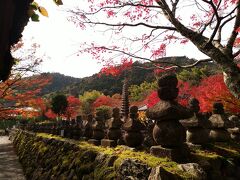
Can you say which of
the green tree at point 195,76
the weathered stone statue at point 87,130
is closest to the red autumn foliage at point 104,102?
the green tree at point 195,76

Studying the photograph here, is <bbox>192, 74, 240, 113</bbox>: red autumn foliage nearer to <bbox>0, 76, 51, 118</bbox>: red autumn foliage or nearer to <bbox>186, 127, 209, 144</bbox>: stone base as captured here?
<bbox>186, 127, 209, 144</bbox>: stone base

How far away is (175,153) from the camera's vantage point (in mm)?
4477

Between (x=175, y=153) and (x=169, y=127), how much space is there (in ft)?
1.48

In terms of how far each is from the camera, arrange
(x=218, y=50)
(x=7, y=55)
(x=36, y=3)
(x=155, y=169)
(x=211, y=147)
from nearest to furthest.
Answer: (x=7, y=55)
(x=36, y=3)
(x=155, y=169)
(x=211, y=147)
(x=218, y=50)

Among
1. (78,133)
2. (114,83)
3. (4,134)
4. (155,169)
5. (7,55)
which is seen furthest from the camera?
(114,83)

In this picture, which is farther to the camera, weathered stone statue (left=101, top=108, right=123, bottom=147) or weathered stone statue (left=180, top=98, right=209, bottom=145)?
weathered stone statue (left=101, top=108, right=123, bottom=147)

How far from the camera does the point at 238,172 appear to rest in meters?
5.51

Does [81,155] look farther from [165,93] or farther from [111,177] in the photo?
[165,93]

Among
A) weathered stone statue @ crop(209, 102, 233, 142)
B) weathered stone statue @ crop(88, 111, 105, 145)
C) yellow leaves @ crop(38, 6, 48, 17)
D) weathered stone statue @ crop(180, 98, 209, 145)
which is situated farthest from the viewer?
weathered stone statue @ crop(88, 111, 105, 145)

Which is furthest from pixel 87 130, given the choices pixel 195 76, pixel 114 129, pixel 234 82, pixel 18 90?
pixel 195 76

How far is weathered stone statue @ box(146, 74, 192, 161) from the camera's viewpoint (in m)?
4.48

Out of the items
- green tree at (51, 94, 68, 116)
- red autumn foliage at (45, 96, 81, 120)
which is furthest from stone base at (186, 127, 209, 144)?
red autumn foliage at (45, 96, 81, 120)

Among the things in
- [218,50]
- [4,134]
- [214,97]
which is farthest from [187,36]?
[4,134]

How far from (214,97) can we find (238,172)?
12516 millimetres
